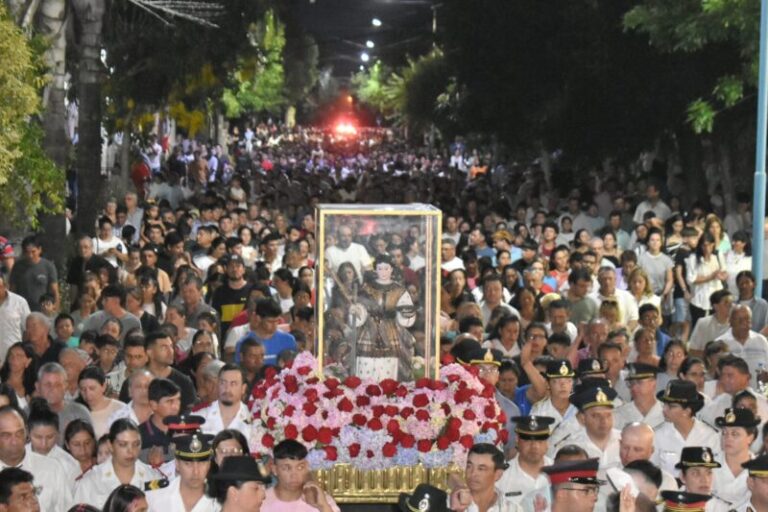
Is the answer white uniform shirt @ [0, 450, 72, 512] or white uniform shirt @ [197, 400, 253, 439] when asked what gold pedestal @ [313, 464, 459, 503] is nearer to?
white uniform shirt @ [197, 400, 253, 439]

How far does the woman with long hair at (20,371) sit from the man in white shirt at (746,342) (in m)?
6.16

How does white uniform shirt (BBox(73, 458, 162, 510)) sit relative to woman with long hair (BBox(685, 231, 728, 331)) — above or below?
below

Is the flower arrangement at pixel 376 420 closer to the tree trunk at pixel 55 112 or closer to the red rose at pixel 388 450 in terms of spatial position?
the red rose at pixel 388 450

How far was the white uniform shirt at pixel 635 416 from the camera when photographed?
13.5 meters

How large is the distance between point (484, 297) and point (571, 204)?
9165 millimetres

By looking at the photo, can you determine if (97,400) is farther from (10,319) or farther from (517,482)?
(10,319)

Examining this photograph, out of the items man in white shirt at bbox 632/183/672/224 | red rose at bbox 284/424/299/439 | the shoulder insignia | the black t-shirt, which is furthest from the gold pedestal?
man in white shirt at bbox 632/183/672/224

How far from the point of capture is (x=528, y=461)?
1173cm

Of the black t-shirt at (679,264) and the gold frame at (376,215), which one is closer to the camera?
the gold frame at (376,215)

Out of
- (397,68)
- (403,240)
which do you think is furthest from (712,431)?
(397,68)

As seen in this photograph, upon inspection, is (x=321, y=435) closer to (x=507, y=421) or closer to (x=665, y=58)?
(x=507, y=421)

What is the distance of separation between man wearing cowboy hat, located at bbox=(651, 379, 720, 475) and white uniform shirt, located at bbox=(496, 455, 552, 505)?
1415mm

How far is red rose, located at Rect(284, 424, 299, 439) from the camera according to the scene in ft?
38.3

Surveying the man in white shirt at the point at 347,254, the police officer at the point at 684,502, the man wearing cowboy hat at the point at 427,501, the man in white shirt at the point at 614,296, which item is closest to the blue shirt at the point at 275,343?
the man in white shirt at the point at 347,254
